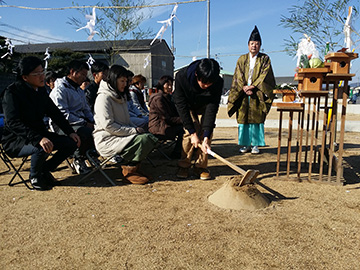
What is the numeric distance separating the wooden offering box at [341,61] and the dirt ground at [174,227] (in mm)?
1368

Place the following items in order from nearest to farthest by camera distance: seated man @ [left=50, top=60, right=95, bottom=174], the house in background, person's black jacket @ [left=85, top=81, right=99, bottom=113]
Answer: seated man @ [left=50, top=60, right=95, bottom=174] → person's black jacket @ [left=85, top=81, right=99, bottom=113] → the house in background

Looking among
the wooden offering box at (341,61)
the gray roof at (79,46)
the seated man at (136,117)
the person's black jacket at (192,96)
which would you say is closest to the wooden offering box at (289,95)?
the wooden offering box at (341,61)

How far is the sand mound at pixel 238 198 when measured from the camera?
9.29 feet

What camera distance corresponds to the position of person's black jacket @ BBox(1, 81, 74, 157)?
321 cm

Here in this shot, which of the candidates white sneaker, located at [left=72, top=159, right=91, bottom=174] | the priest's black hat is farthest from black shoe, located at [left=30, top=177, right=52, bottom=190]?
the priest's black hat

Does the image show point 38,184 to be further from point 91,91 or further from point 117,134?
point 91,91

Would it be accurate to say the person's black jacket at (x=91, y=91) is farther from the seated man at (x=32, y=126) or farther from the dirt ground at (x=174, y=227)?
the dirt ground at (x=174, y=227)

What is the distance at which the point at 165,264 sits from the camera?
6.38 feet

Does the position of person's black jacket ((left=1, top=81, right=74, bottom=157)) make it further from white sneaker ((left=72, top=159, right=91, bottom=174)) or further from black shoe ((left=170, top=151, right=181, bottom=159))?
black shoe ((left=170, top=151, right=181, bottom=159))

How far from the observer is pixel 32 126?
3.44m

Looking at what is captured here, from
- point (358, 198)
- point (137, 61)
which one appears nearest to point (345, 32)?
point (358, 198)

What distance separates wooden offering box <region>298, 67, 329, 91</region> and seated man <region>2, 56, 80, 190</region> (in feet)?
9.38

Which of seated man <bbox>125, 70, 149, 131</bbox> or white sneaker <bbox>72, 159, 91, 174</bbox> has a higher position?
seated man <bbox>125, 70, 149, 131</bbox>

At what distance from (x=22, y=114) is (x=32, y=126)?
0.61 ft
